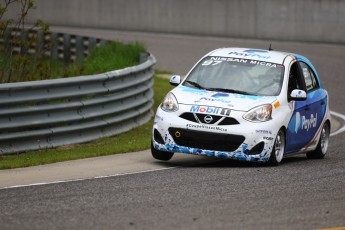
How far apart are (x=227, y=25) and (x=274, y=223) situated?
92.3ft

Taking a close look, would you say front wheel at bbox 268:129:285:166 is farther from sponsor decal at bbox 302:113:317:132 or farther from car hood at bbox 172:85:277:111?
sponsor decal at bbox 302:113:317:132

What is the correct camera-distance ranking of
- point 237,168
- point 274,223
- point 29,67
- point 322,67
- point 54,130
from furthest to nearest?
point 322,67 → point 29,67 → point 54,130 → point 237,168 → point 274,223

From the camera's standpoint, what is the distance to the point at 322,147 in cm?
1647

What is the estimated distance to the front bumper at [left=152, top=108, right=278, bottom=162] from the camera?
14.1m

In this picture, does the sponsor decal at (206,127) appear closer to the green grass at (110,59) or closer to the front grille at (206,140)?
the front grille at (206,140)

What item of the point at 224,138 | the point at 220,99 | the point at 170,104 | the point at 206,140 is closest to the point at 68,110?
the point at 170,104

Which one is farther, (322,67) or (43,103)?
(322,67)

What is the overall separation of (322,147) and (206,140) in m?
2.84

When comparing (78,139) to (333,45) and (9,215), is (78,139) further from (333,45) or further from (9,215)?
(333,45)

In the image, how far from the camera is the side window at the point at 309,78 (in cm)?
1611

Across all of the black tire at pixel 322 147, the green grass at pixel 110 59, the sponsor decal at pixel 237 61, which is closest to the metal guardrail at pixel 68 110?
the sponsor decal at pixel 237 61

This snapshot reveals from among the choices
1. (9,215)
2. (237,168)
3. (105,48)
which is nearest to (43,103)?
(237,168)

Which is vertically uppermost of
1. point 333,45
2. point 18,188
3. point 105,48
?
point 18,188

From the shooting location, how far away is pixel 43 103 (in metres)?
16.2
